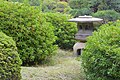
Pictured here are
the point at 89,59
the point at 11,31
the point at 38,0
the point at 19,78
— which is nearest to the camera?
the point at 19,78

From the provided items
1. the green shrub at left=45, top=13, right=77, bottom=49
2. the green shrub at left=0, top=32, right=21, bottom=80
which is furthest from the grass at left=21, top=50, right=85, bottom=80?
the green shrub at left=45, top=13, right=77, bottom=49

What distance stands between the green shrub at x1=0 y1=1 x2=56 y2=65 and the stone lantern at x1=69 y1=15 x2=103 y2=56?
3.58 feet

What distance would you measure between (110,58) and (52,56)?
275 centimetres

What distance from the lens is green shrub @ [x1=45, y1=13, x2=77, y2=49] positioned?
26.6ft

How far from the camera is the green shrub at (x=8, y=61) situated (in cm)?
386

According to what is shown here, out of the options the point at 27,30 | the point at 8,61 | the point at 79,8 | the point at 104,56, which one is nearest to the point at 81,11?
the point at 79,8

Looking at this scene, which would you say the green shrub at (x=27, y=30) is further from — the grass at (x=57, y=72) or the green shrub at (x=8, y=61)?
the green shrub at (x=8, y=61)

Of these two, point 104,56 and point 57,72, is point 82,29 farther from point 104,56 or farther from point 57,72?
point 104,56

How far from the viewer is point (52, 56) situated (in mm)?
6996

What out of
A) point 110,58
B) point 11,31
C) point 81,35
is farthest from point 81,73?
point 81,35

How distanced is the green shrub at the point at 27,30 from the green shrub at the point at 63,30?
5.69 feet

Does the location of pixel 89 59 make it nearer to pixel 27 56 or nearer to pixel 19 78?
pixel 19 78

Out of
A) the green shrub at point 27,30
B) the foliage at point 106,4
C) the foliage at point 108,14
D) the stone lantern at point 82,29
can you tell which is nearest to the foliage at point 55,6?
the foliage at point 106,4

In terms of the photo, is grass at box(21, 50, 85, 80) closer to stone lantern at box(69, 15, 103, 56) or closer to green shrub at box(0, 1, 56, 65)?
green shrub at box(0, 1, 56, 65)
